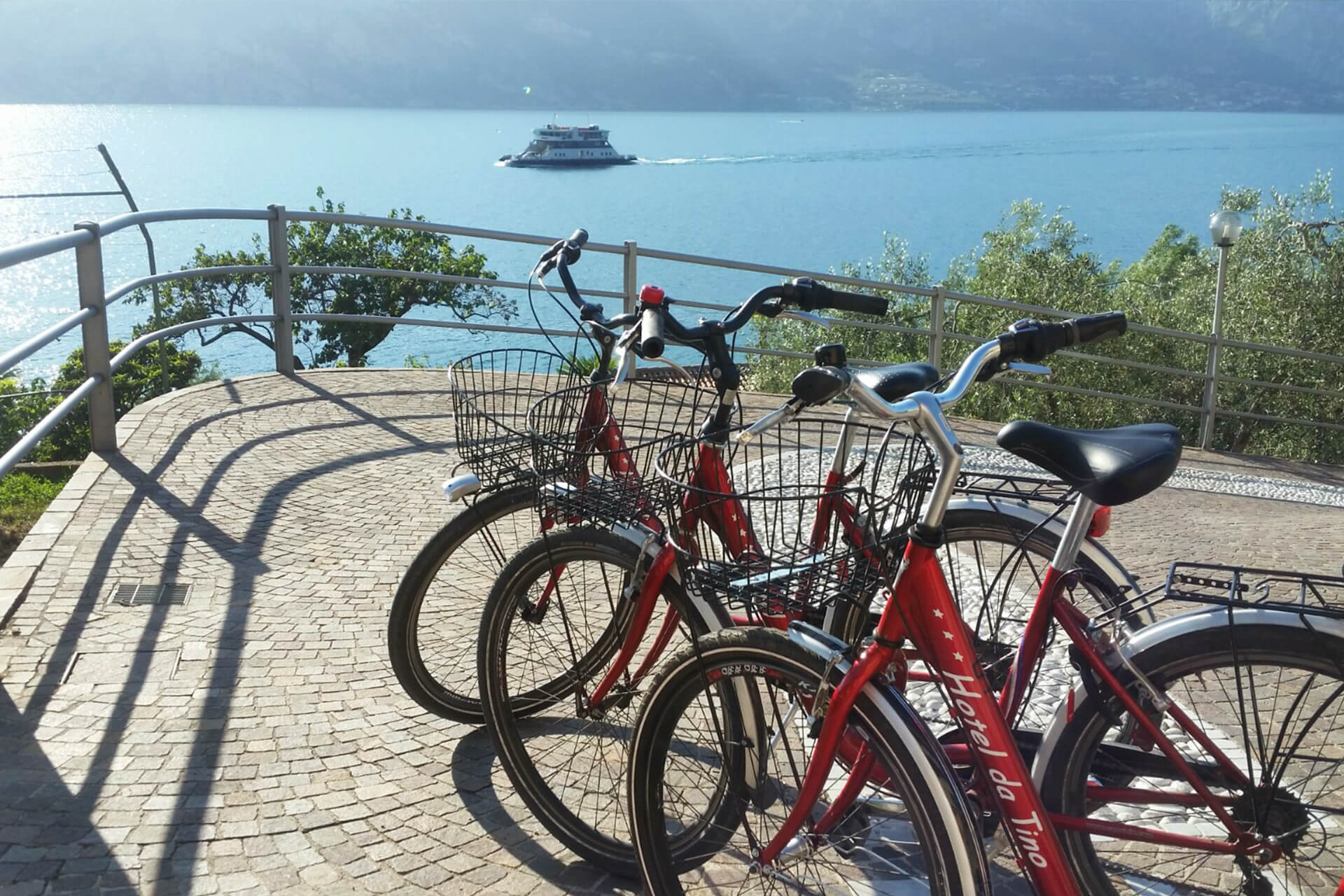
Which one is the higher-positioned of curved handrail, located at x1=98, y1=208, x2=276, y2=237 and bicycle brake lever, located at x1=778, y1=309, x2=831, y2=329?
bicycle brake lever, located at x1=778, y1=309, x2=831, y2=329

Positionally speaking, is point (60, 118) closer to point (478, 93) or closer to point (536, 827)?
point (478, 93)

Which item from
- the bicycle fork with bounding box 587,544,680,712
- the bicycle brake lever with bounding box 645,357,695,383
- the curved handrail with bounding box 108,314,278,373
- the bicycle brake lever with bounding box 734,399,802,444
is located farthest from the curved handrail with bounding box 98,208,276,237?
the bicycle brake lever with bounding box 734,399,802,444

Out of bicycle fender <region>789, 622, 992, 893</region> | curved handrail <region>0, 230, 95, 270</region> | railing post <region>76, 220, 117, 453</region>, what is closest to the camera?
bicycle fender <region>789, 622, 992, 893</region>

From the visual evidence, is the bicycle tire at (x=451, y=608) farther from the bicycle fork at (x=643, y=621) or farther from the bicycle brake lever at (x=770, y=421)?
the bicycle brake lever at (x=770, y=421)

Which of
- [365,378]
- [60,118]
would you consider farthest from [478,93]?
[365,378]

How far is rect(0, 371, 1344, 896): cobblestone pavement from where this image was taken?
2.86 meters

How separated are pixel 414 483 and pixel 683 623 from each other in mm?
3476

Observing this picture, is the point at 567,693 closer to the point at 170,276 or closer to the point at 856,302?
the point at 856,302

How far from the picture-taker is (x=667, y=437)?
2486 millimetres

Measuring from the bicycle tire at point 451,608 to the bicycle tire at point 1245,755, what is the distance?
1.48 m

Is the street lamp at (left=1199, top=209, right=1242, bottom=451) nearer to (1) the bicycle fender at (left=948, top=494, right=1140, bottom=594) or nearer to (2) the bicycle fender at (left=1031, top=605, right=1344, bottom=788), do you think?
(1) the bicycle fender at (left=948, top=494, right=1140, bottom=594)

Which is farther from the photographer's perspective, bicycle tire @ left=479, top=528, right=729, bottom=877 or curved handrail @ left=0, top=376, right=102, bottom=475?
curved handrail @ left=0, top=376, right=102, bottom=475

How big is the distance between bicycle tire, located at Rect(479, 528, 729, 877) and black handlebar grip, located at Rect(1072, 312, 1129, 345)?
3.35 feet

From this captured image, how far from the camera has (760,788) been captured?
254 centimetres
